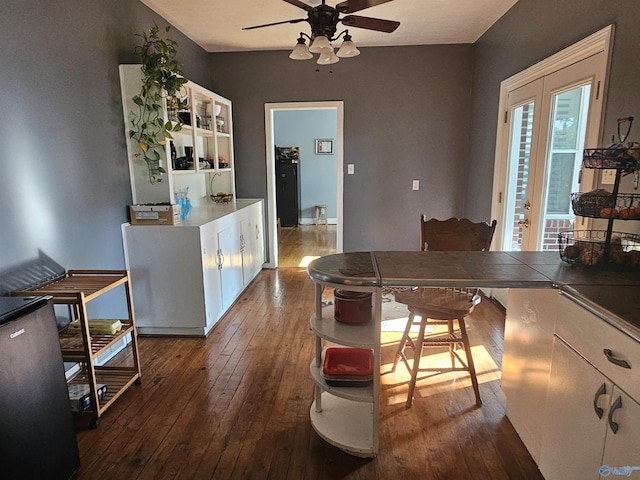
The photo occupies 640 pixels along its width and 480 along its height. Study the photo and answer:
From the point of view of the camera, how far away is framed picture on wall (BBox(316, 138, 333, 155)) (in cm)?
816

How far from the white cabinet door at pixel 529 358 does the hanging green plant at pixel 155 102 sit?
2565 mm

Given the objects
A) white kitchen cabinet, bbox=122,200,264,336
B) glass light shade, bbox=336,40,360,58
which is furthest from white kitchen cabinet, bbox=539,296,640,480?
white kitchen cabinet, bbox=122,200,264,336

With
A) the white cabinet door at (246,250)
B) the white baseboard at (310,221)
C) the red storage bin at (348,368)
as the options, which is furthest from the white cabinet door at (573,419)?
the white baseboard at (310,221)

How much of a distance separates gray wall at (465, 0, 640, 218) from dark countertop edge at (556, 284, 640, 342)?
39.7 inches

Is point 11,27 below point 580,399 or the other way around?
the other way around

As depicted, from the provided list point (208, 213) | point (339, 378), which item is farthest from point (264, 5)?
point (339, 378)

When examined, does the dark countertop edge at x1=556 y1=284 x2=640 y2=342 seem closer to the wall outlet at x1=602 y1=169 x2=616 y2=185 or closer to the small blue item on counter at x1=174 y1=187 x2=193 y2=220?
the wall outlet at x1=602 y1=169 x2=616 y2=185

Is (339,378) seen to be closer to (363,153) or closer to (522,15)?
(522,15)

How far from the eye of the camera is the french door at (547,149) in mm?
2291

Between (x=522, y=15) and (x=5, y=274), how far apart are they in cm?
383

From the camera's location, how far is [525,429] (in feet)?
5.88

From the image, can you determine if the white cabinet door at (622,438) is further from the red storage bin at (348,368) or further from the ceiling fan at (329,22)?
the ceiling fan at (329,22)

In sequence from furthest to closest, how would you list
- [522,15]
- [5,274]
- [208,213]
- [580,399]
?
[208,213] < [522,15] < [5,274] < [580,399]

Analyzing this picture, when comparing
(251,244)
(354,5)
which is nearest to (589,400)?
(354,5)
